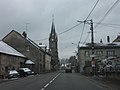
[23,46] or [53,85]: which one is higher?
[23,46]

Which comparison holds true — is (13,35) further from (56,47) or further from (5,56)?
(56,47)

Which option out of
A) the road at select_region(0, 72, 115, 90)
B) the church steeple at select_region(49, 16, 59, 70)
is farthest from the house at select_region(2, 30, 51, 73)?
the church steeple at select_region(49, 16, 59, 70)

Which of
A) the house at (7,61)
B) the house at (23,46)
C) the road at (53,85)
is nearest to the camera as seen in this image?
the road at (53,85)

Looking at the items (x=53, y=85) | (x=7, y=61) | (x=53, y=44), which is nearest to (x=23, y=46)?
(x=7, y=61)

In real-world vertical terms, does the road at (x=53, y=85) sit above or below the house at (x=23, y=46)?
below

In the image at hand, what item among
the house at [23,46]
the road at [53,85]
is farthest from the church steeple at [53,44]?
the road at [53,85]

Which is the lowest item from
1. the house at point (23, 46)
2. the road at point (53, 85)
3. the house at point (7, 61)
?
the road at point (53, 85)

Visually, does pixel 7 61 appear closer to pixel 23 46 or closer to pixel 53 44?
pixel 23 46

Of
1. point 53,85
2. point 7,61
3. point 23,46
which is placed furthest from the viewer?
point 23,46

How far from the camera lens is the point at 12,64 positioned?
6619 centimetres

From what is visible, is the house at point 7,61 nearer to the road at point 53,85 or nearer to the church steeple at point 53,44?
the road at point 53,85

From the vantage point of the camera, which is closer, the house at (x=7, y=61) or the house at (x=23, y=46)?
the house at (x=7, y=61)

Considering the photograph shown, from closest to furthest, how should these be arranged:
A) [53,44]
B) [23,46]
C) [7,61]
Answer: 1. [7,61]
2. [23,46]
3. [53,44]

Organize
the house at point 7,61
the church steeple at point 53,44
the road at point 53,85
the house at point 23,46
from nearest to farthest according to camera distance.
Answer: the road at point 53,85 → the house at point 7,61 → the house at point 23,46 → the church steeple at point 53,44
